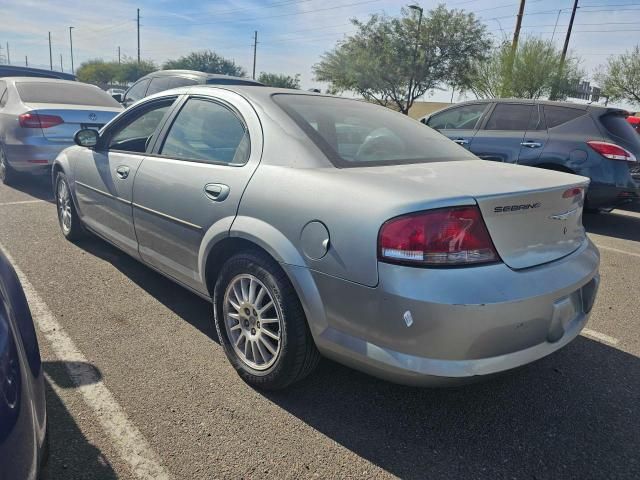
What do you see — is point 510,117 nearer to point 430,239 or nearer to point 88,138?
point 88,138

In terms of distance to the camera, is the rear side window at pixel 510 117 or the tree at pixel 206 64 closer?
the rear side window at pixel 510 117

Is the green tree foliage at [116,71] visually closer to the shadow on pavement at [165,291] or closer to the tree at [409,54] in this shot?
the tree at [409,54]

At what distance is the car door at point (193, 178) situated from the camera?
2.58 metres

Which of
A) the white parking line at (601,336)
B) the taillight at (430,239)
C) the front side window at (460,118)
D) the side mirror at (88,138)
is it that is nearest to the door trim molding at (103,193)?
the side mirror at (88,138)

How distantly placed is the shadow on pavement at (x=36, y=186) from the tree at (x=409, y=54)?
92.1ft

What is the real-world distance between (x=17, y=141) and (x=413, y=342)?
664 cm

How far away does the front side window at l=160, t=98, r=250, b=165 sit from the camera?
107 inches

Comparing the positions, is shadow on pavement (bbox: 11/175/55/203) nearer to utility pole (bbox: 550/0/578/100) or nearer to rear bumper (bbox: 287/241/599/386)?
rear bumper (bbox: 287/241/599/386)

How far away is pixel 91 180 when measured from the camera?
3.95 meters

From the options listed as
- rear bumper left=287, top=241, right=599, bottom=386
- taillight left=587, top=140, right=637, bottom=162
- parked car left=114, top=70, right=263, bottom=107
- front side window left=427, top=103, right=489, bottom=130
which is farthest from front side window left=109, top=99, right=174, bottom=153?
taillight left=587, top=140, right=637, bottom=162

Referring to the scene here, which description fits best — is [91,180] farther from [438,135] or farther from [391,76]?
[391,76]

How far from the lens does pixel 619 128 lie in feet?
20.6

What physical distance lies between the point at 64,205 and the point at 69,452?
331 centimetres

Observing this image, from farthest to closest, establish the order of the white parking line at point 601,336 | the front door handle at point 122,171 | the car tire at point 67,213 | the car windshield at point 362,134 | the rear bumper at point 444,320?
1. the car tire at point 67,213
2. the front door handle at point 122,171
3. the white parking line at point 601,336
4. the car windshield at point 362,134
5. the rear bumper at point 444,320
